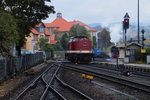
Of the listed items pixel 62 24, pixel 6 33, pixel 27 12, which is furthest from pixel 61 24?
pixel 6 33

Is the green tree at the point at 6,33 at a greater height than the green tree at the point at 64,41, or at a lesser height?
lesser

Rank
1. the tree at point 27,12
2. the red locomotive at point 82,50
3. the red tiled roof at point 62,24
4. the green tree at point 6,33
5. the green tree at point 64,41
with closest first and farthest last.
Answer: the green tree at point 6,33 → the tree at point 27,12 → the red locomotive at point 82,50 → the green tree at point 64,41 → the red tiled roof at point 62,24

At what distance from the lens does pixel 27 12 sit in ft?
76.6

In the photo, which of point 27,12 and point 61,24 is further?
point 61,24

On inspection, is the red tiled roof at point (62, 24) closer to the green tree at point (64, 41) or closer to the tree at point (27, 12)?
the green tree at point (64, 41)

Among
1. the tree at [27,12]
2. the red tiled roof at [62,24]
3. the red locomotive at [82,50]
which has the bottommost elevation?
the red locomotive at [82,50]

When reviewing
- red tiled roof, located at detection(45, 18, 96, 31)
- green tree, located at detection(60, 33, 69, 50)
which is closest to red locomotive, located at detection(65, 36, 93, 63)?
green tree, located at detection(60, 33, 69, 50)

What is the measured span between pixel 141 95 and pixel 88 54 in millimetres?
26035

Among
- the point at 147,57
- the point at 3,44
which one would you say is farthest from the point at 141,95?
the point at 147,57

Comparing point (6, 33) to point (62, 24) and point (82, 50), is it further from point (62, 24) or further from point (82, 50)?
point (62, 24)

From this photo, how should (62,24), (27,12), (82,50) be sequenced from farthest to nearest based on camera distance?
(62,24) → (82,50) → (27,12)

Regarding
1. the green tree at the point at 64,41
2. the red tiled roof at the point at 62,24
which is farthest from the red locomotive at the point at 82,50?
the red tiled roof at the point at 62,24

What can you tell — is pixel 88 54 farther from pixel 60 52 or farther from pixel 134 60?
pixel 60 52

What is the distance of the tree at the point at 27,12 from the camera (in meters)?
21.8
